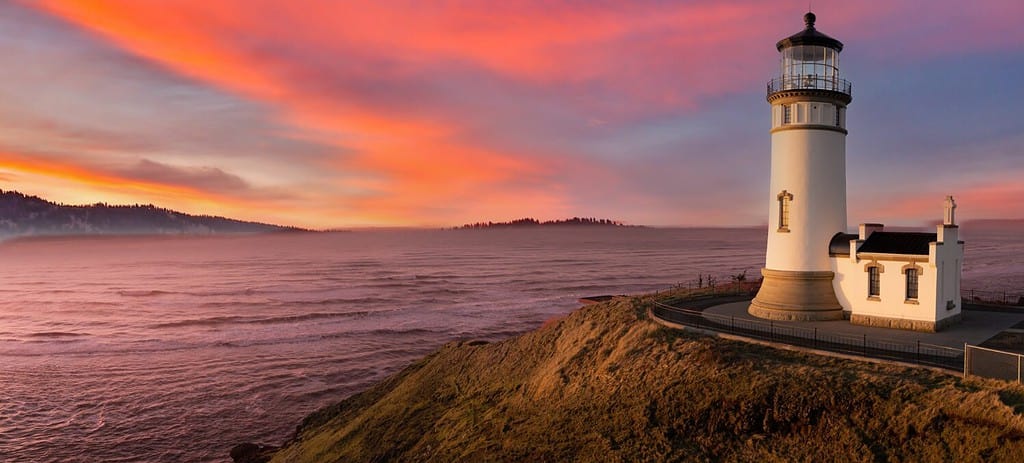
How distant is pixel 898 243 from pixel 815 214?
11.4 ft

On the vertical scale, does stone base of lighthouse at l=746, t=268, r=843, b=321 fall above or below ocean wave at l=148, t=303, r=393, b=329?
above

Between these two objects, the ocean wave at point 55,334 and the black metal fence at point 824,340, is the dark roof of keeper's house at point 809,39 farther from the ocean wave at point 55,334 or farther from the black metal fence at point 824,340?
the ocean wave at point 55,334

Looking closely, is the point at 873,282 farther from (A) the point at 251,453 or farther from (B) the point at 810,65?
(A) the point at 251,453

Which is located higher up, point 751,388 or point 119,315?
point 751,388

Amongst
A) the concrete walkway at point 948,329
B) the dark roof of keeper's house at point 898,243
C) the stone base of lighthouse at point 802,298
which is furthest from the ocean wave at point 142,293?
the dark roof of keeper's house at point 898,243

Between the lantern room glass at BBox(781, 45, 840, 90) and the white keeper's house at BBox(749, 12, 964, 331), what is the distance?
4cm

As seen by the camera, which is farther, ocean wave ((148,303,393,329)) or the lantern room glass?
ocean wave ((148,303,393,329))

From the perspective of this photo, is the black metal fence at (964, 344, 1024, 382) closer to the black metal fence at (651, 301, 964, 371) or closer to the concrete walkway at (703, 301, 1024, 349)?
the black metal fence at (651, 301, 964, 371)

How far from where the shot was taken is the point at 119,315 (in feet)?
201

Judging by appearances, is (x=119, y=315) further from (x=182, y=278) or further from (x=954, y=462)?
(x=954, y=462)

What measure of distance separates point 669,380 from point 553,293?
54862mm

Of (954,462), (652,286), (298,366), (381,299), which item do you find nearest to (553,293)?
(652,286)

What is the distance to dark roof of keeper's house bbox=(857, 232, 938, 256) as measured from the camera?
2308cm

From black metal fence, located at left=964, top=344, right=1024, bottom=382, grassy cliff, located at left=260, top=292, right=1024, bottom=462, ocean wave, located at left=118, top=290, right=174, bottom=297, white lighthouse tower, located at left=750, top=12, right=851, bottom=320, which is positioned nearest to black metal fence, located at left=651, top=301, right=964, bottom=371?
black metal fence, located at left=964, top=344, right=1024, bottom=382
